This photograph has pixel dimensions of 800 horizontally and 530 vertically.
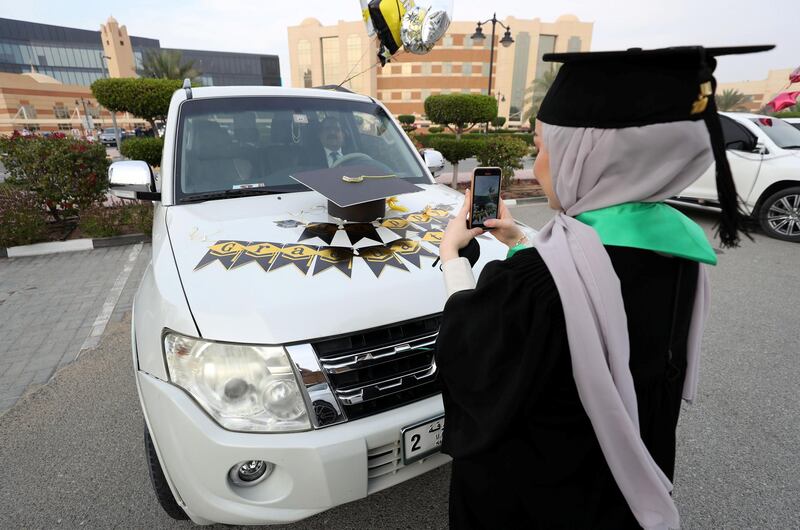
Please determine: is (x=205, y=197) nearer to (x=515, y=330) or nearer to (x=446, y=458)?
(x=446, y=458)

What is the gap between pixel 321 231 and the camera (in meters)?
2.01

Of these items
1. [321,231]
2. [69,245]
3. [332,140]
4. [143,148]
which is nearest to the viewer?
[321,231]

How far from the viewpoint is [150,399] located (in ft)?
4.91

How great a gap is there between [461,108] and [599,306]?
1185 centimetres

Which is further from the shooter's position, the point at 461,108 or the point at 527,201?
the point at 461,108

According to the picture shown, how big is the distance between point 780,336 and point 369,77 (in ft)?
185

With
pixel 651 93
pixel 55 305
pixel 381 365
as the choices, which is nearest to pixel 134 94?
pixel 55 305

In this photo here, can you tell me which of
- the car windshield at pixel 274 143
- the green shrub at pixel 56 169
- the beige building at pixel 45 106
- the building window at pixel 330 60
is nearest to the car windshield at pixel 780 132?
the car windshield at pixel 274 143

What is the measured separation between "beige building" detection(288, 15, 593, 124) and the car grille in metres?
55.2

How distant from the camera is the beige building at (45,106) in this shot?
45.7m

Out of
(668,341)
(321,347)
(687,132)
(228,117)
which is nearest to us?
(687,132)

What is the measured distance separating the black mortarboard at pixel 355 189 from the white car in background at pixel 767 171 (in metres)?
5.84

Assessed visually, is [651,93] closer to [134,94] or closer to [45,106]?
[134,94]

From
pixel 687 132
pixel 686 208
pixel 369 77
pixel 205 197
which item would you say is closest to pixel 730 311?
pixel 687 132
